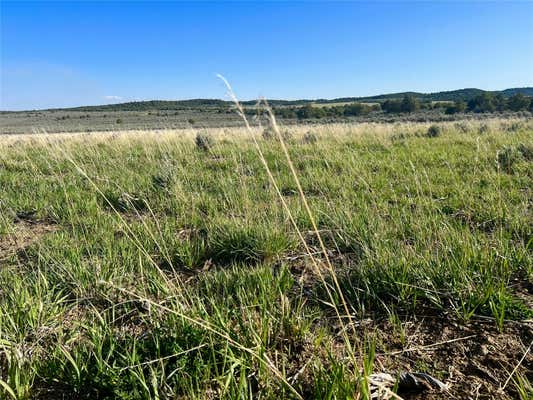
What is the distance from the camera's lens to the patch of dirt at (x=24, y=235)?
259 centimetres

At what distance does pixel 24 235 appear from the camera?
9.50 ft

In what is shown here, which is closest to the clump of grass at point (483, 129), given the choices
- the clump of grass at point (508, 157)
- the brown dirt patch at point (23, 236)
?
the clump of grass at point (508, 157)

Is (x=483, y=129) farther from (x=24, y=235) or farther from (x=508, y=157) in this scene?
(x=24, y=235)

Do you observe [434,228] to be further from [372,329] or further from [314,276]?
[372,329]

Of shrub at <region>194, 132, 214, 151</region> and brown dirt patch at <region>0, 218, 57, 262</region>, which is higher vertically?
shrub at <region>194, 132, 214, 151</region>

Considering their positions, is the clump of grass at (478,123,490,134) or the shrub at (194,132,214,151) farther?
the clump of grass at (478,123,490,134)

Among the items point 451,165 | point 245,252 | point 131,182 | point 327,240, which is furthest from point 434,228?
point 131,182

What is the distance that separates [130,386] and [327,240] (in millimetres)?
1790

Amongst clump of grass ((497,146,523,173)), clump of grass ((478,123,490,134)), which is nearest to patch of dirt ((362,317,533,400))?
clump of grass ((497,146,523,173))

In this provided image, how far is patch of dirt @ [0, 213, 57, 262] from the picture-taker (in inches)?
102

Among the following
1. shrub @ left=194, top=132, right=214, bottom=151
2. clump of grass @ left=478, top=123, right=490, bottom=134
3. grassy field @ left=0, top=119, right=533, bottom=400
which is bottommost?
grassy field @ left=0, top=119, right=533, bottom=400

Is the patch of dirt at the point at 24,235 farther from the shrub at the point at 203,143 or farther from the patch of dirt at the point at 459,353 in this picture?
the shrub at the point at 203,143

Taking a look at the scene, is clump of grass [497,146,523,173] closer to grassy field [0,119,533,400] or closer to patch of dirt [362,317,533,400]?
grassy field [0,119,533,400]

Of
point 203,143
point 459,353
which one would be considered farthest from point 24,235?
point 203,143
